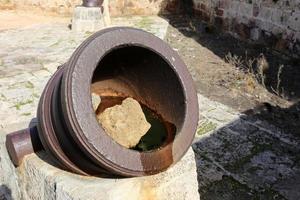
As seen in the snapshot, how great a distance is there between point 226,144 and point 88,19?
485 centimetres

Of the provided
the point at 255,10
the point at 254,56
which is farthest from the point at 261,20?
the point at 254,56

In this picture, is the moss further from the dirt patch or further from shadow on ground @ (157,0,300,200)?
the dirt patch

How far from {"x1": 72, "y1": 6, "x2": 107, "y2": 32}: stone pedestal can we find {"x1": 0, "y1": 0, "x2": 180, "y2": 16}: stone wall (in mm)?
1502

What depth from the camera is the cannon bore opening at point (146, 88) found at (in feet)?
8.21

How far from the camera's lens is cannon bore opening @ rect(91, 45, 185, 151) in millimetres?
2503

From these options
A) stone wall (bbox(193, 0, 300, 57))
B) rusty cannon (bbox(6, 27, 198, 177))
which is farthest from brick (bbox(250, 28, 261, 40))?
rusty cannon (bbox(6, 27, 198, 177))

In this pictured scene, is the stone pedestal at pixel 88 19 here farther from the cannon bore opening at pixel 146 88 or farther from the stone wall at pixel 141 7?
the cannon bore opening at pixel 146 88

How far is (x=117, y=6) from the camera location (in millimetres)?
9977

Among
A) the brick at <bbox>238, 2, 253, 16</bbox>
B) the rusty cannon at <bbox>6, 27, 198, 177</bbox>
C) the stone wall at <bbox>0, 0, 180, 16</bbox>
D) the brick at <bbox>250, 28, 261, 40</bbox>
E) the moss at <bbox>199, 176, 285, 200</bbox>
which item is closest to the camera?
the rusty cannon at <bbox>6, 27, 198, 177</bbox>

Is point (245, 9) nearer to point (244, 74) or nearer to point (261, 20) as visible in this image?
point (261, 20)

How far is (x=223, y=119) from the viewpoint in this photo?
16.6 ft

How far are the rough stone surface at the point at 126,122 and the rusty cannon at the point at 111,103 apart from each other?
0.10 m

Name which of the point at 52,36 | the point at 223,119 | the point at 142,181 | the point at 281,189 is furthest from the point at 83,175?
the point at 52,36

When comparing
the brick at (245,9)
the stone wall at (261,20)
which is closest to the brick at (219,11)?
the stone wall at (261,20)
